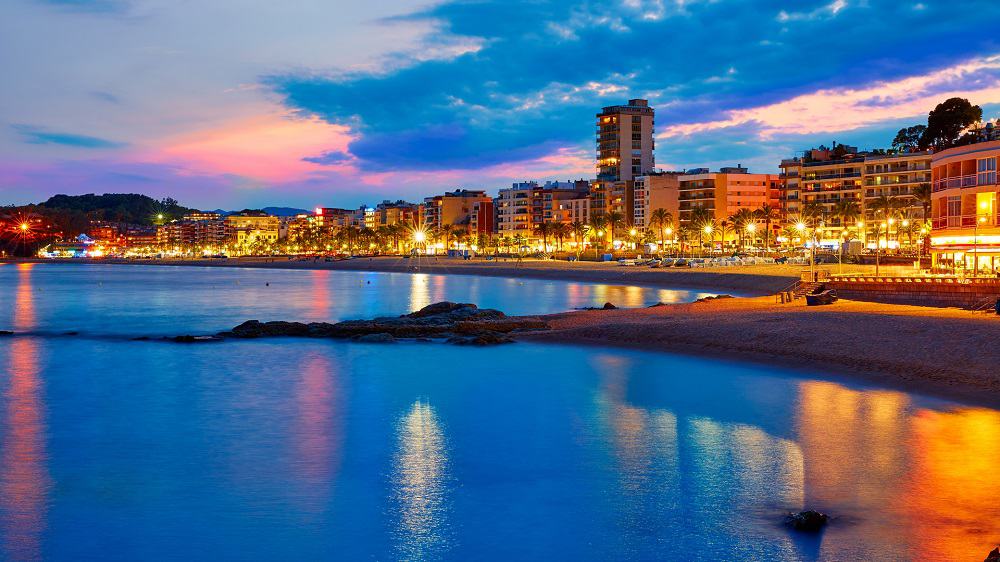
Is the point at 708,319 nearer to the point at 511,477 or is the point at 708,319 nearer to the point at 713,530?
the point at 511,477

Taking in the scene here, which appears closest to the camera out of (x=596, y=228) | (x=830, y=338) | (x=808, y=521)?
(x=808, y=521)

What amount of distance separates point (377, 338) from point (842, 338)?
798 inches

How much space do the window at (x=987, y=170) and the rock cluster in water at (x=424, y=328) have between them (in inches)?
979

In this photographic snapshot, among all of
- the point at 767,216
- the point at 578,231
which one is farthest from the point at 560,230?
the point at 767,216

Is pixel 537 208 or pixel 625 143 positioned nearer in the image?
pixel 625 143

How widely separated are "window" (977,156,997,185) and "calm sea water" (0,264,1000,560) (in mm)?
24769

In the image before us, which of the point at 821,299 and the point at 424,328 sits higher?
the point at 821,299

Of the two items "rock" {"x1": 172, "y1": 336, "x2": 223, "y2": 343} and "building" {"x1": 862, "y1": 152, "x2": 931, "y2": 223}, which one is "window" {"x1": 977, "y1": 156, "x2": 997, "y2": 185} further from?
"building" {"x1": 862, "y1": 152, "x2": 931, "y2": 223}

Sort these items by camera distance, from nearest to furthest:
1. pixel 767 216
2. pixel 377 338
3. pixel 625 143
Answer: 1. pixel 377 338
2. pixel 767 216
3. pixel 625 143

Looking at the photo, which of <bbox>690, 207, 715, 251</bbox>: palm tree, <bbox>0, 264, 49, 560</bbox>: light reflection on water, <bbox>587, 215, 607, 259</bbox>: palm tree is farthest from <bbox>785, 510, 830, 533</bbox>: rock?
<bbox>587, 215, 607, 259</bbox>: palm tree

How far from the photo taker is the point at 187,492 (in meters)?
15.6

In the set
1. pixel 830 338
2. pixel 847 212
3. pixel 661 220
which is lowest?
pixel 830 338

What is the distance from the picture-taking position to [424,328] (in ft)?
132

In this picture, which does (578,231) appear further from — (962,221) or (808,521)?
(808,521)
